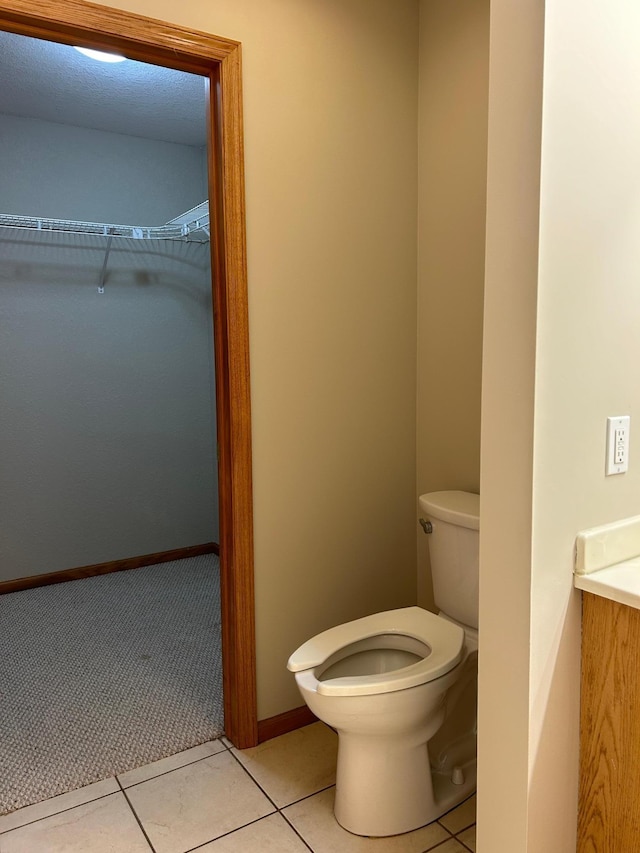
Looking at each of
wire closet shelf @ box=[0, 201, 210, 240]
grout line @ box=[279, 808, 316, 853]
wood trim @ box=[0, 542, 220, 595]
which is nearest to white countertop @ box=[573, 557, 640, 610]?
grout line @ box=[279, 808, 316, 853]

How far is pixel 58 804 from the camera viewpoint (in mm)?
1922

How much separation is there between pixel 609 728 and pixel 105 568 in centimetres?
313

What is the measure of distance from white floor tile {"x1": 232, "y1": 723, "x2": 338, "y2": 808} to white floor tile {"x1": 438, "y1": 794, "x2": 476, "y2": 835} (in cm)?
35

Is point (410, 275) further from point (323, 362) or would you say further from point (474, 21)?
point (474, 21)

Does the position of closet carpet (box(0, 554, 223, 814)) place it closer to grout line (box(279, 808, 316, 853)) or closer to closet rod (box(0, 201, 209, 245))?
grout line (box(279, 808, 316, 853))

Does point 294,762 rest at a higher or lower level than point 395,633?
lower

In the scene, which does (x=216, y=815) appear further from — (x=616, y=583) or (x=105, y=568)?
(x=105, y=568)

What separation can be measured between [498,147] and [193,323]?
3011mm

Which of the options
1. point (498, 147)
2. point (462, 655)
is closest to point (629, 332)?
point (498, 147)

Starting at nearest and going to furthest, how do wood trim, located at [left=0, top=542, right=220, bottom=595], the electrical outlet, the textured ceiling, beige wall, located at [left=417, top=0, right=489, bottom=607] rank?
the electrical outlet
beige wall, located at [left=417, top=0, right=489, bottom=607]
the textured ceiling
wood trim, located at [left=0, top=542, right=220, bottom=595]

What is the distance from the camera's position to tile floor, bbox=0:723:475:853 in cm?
174

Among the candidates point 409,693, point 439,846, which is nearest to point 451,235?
point 409,693

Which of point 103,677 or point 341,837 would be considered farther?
point 103,677

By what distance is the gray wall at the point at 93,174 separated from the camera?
343 cm
